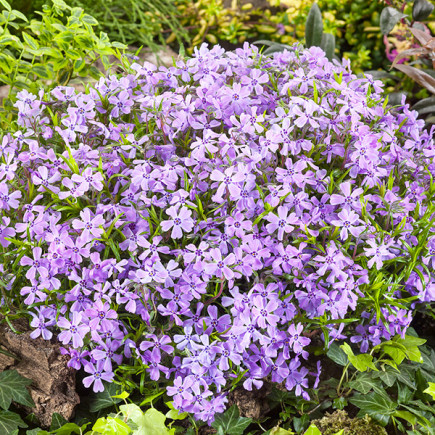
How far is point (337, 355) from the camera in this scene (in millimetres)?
1620

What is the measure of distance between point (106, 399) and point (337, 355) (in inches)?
28.6

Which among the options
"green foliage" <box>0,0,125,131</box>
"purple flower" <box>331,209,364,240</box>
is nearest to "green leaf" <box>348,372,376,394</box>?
"purple flower" <box>331,209,364,240</box>

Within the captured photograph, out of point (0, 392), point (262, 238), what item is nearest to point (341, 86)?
point (262, 238)

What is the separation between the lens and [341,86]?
167 cm

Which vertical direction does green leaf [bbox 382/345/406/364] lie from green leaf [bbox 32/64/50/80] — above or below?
below

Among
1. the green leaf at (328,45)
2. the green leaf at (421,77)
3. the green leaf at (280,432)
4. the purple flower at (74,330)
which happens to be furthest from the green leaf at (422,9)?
the purple flower at (74,330)

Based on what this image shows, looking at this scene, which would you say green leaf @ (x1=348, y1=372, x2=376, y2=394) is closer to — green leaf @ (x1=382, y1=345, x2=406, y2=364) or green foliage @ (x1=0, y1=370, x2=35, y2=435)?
green leaf @ (x1=382, y1=345, x2=406, y2=364)

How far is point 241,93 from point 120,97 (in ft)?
1.27

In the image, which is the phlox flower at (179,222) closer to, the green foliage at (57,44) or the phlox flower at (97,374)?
the phlox flower at (97,374)

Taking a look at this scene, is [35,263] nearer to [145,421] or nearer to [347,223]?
[145,421]

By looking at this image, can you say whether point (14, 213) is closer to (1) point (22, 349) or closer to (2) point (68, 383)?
(1) point (22, 349)

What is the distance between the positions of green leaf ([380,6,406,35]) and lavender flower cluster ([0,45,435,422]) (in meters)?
1.04

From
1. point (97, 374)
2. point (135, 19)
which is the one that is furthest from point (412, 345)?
point (135, 19)

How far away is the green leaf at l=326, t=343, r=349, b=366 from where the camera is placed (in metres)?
1.61
